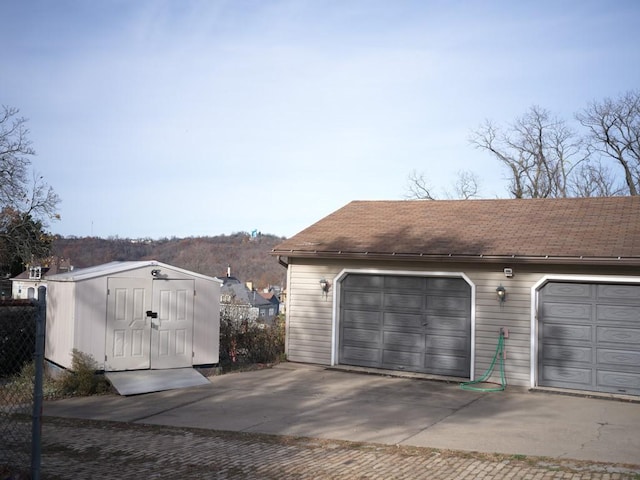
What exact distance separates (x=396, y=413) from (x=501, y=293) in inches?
153

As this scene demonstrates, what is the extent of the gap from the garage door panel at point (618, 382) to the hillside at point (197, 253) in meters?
18.7

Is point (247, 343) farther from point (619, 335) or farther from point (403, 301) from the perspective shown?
point (619, 335)

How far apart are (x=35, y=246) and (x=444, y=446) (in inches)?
911

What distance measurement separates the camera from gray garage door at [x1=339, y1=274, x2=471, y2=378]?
1370 cm

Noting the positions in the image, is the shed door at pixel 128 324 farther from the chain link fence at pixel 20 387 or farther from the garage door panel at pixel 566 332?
the garage door panel at pixel 566 332

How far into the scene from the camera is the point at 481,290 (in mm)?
13352

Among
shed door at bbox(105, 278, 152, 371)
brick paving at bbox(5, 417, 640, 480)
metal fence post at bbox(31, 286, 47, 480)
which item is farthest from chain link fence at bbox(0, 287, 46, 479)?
shed door at bbox(105, 278, 152, 371)

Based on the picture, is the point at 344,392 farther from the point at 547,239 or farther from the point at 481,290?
the point at 547,239

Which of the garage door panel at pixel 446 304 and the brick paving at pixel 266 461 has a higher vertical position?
the garage door panel at pixel 446 304

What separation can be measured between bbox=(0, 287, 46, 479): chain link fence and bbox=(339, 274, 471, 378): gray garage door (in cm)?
658

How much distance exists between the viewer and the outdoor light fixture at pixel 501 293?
13.0 metres

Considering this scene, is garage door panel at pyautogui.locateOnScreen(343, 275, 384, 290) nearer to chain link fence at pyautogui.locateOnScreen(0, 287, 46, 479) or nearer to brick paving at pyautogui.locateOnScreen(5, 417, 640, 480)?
brick paving at pyautogui.locateOnScreen(5, 417, 640, 480)

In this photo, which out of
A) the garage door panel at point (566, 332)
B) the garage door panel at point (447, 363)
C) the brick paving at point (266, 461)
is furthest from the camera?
the garage door panel at point (447, 363)

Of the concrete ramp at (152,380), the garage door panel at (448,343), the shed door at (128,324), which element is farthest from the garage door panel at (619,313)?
the shed door at (128,324)
